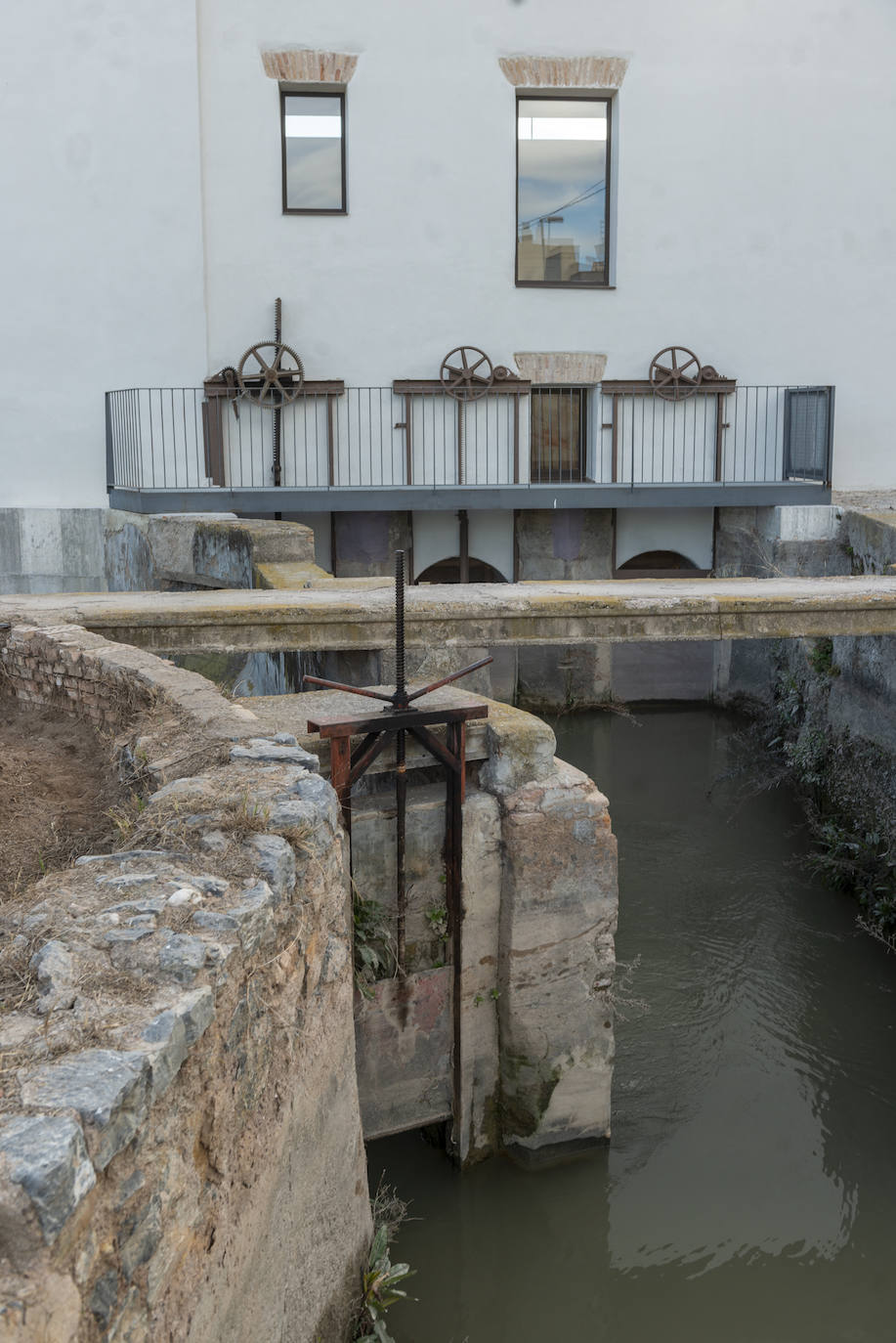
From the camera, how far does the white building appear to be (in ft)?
42.7

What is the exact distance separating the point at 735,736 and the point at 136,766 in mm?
10229

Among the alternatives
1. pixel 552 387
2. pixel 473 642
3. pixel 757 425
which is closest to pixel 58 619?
pixel 473 642

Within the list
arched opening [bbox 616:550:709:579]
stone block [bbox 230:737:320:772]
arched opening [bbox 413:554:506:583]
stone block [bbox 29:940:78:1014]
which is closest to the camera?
stone block [bbox 29:940:78:1014]

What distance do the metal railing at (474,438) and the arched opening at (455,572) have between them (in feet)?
3.28

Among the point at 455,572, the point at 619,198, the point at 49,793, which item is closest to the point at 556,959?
the point at 49,793

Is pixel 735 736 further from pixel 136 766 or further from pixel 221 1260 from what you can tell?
pixel 221 1260

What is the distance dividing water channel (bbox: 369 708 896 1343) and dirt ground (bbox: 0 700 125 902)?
2818 mm

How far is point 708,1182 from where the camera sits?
658 cm

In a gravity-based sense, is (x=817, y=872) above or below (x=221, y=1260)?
below

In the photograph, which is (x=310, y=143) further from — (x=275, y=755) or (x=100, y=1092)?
(x=100, y=1092)

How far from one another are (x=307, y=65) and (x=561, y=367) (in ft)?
13.7

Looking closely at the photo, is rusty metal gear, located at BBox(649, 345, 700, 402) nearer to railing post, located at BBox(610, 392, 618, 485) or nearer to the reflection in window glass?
railing post, located at BBox(610, 392, 618, 485)

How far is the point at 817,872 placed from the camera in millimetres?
10438

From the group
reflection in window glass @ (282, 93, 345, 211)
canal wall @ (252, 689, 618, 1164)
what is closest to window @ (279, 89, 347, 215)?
reflection in window glass @ (282, 93, 345, 211)
